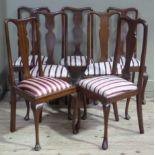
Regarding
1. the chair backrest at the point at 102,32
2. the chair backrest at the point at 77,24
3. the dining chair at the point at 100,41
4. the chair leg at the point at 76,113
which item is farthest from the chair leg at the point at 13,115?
the chair backrest at the point at 77,24

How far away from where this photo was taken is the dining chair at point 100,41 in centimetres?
300

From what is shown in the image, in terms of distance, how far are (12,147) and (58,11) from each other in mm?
1419

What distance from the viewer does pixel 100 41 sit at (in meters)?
3.26

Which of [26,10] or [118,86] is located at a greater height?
[26,10]

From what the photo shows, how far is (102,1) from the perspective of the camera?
339cm

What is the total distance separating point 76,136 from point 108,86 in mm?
500

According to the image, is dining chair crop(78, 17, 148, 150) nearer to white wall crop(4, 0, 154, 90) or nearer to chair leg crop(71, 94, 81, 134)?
chair leg crop(71, 94, 81, 134)

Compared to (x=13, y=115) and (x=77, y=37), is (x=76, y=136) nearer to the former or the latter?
(x=13, y=115)

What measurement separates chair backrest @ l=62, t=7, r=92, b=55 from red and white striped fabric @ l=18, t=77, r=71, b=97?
0.90 metres

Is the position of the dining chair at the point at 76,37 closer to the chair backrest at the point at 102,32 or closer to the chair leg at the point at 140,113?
the chair backrest at the point at 102,32

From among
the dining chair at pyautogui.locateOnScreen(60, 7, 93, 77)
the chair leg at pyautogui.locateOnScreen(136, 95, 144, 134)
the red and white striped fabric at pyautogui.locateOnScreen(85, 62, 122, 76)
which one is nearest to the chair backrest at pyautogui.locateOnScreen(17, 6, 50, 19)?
the dining chair at pyautogui.locateOnScreen(60, 7, 93, 77)

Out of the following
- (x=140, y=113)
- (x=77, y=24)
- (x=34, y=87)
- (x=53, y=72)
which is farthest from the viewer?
(x=77, y=24)

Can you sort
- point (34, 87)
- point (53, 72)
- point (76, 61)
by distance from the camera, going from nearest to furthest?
point (34, 87) < point (53, 72) < point (76, 61)

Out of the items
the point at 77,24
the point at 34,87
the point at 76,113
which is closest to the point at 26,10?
the point at 77,24
